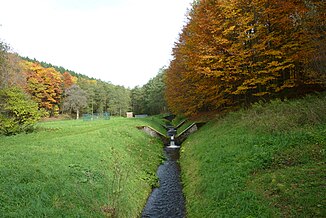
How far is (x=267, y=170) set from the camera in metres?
8.88

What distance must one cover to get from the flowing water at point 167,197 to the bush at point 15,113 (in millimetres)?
16812

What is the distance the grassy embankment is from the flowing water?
57 centimetres

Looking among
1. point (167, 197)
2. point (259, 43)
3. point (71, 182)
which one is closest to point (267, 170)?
point (167, 197)

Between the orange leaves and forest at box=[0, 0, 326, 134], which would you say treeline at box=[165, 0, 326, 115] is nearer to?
forest at box=[0, 0, 326, 134]

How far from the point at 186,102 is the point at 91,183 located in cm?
1930

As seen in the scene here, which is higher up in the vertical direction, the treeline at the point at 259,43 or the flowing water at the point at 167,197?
the treeline at the point at 259,43

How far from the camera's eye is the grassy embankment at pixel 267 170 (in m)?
6.66

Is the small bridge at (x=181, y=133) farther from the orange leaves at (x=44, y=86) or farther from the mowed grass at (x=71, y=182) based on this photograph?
the orange leaves at (x=44, y=86)

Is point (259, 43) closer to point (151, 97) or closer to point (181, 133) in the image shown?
point (181, 133)

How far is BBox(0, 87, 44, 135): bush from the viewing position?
23.2 meters

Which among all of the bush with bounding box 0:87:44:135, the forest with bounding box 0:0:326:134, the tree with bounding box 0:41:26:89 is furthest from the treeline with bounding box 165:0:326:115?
the tree with bounding box 0:41:26:89

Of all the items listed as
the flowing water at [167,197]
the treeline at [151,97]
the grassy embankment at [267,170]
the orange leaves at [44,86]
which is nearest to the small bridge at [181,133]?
the flowing water at [167,197]

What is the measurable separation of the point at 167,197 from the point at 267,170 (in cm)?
549

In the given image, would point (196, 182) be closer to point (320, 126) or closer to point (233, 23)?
point (320, 126)
